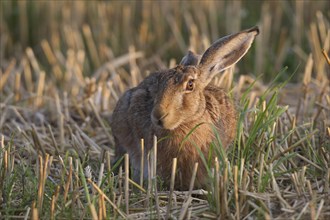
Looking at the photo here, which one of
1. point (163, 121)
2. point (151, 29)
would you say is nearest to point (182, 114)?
point (163, 121)

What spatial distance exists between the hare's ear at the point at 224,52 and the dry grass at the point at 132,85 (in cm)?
31

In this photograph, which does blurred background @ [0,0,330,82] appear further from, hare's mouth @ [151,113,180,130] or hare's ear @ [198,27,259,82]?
hare's mouth @ [151,113,180,130]

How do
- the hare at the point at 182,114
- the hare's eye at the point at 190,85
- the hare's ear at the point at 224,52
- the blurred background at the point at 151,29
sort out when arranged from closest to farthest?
the hare at the point at 182,114
the hare's eye at the point at 190,85
the hare's ear at the point at 224,52
the blurred background at the point at 151,29

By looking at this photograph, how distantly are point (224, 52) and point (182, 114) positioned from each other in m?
0.66

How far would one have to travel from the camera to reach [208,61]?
15.4ft

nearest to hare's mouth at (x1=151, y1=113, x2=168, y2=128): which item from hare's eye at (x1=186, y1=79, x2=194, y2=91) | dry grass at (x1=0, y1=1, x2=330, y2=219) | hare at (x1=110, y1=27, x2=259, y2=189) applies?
hare at (x1=110, y1=27, x2=259, y2=189)

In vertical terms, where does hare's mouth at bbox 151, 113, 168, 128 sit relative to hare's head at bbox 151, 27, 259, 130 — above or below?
below

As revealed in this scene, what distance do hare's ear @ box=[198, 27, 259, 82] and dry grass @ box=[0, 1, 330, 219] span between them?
0.31m

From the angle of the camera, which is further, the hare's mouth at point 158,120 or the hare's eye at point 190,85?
the hare's eye at point 190,85

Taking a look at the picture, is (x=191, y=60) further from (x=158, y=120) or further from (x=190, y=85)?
(x=158, y=120)

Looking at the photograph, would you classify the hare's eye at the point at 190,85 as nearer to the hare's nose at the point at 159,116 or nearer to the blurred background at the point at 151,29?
the hare's nose at the point at 159,116

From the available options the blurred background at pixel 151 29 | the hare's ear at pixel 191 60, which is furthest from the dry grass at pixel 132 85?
the hare's ear at pixel 191 60

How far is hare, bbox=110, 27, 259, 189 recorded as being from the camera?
14.0ft

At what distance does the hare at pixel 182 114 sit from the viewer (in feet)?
14.0
